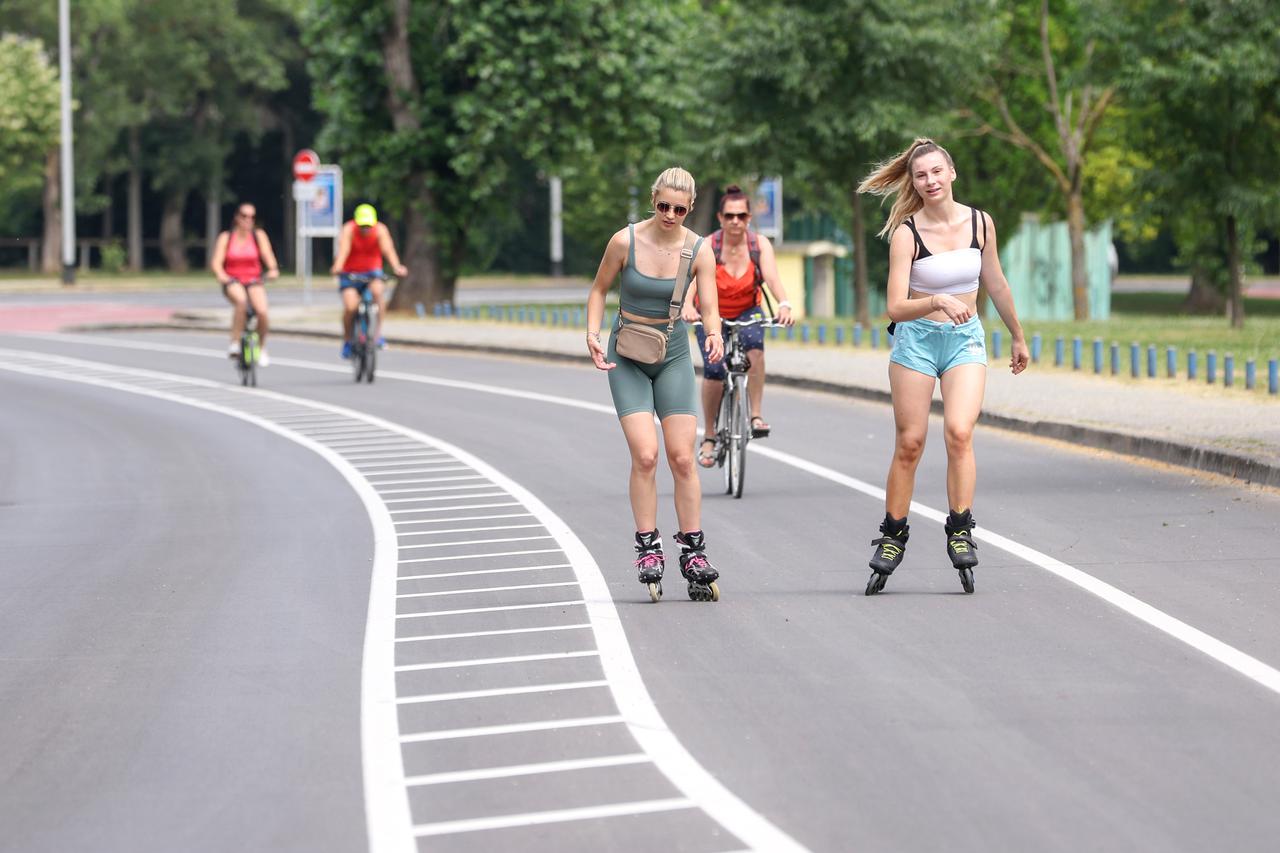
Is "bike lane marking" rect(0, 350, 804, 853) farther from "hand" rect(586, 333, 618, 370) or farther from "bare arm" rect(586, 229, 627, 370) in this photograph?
"bare arm" rect(586, 229, 627, 370)

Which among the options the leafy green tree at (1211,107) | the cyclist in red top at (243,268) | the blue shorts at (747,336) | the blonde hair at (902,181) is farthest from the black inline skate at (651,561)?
the leafy green tree at (1211,107)

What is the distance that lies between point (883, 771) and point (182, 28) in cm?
6739

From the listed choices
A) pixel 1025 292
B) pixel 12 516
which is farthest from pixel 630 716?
pixel 1025 292

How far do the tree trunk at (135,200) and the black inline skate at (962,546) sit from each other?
64.5 meters

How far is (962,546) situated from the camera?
905cm

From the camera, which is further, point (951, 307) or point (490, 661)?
point (951, 307)

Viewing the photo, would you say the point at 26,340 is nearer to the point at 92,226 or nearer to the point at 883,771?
the point at 883,771

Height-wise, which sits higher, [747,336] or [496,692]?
[747,336]

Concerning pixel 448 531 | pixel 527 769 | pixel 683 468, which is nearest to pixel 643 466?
pixel 683 468

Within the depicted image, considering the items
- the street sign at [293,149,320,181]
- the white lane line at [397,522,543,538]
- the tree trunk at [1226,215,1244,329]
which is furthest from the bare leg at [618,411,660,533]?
the street sign at [293,149,320,181]

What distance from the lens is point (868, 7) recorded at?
31906 mm

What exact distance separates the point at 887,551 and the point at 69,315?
35.8 metres

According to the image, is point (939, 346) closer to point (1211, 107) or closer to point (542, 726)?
point (542, 726)

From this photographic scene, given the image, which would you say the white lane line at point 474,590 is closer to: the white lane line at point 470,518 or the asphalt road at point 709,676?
the asphalt road at point 709,676
